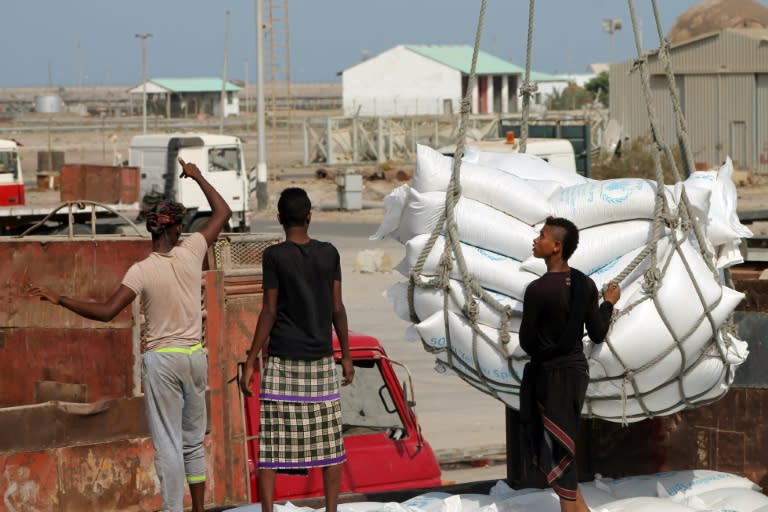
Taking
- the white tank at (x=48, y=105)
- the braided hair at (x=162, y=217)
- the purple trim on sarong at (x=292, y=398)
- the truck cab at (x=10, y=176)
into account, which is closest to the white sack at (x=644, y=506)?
the purple trim on sarong at (x=292, y=398)

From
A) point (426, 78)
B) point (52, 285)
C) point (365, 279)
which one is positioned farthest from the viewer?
point (426, 78)

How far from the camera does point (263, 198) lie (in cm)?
3359

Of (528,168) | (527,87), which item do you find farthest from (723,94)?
(528,168)

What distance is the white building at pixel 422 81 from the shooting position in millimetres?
78562

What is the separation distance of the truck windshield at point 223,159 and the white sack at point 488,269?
20.6 m

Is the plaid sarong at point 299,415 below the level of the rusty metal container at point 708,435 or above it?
above

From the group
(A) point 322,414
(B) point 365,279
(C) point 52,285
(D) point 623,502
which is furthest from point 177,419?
(B) point 365,279

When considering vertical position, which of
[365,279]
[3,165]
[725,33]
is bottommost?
[365,279]

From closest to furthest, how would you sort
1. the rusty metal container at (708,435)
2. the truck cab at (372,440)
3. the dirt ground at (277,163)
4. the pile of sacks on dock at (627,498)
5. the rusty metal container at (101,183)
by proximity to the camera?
1. the pile of sacks on dock at (627,498)
2. the truck cab at (372,440)
3. the rusty metal container at (708,435)
4. the rusty metal container at (101,183)
5. the dirt ground at (277,163)

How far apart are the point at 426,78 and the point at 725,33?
4269 cm

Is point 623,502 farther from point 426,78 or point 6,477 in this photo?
point 426,78

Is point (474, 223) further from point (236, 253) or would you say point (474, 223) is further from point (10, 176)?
point (10, 176)

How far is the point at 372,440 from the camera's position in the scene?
6332 mm

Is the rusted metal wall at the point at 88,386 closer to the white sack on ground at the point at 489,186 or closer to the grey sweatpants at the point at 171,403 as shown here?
the grey sweatpants at the point at 171,403
